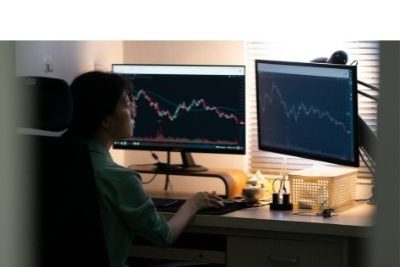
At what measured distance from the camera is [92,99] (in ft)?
6.54

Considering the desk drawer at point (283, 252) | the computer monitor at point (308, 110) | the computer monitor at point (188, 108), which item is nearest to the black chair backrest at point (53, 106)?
the desk drawer at point (283, 252)

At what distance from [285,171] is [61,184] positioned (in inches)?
54.2

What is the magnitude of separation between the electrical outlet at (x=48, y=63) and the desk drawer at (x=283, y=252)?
91cm

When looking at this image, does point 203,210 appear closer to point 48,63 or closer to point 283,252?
point 283,252

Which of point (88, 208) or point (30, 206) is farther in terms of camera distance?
point (88, 208)

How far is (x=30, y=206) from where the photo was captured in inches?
29.5

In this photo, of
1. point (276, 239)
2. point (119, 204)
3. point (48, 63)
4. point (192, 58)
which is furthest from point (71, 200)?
point (192, 58)

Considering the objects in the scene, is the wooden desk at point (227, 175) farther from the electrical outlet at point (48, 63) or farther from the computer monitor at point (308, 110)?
the electrical outlet at point (48, 63)

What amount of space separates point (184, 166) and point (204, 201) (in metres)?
0.44

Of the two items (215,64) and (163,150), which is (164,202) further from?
(215,64)

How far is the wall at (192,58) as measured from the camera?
2.90 m

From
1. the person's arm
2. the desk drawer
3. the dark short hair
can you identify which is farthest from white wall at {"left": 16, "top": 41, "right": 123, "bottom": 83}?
the desk drawer

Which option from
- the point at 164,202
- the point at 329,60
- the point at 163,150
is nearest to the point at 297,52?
the point at 329,60

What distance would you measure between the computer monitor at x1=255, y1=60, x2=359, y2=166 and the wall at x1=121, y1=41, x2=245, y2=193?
25cm
